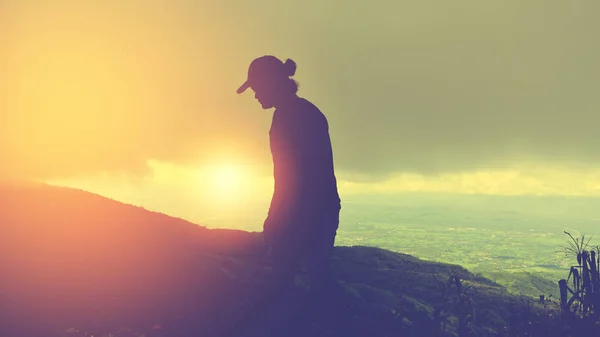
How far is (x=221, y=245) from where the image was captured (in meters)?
23.6

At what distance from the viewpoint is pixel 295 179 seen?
32.5ft

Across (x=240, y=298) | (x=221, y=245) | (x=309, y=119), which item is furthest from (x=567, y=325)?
(x=221, y=245)

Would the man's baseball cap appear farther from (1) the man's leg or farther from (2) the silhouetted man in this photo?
(1) the man's leg

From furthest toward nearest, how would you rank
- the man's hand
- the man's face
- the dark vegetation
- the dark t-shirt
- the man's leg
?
the dark vegetation → the man's face → the man's leg → the dark t-shirt → the man's hand

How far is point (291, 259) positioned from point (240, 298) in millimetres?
4243

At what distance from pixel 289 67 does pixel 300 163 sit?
2159mm

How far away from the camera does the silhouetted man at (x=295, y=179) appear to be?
9.81 metres

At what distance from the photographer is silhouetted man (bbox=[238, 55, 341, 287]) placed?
386 inches

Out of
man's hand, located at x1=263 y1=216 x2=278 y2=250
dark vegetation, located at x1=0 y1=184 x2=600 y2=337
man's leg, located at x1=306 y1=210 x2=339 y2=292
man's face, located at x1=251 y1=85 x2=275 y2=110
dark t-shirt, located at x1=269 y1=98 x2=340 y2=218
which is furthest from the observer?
dark vegetation, located at x1=0 y1=184 x2=600 y2=337

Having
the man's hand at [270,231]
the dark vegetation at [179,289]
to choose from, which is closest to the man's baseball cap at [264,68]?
the man's hand at [270,231]

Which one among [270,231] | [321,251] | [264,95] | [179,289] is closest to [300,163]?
[270,231]

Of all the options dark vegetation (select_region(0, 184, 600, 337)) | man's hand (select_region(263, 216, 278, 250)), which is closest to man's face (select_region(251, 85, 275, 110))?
man's hand (select_region(263, 216, 278, 250))

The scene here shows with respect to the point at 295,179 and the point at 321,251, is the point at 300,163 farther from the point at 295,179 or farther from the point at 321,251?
the point at 321,251

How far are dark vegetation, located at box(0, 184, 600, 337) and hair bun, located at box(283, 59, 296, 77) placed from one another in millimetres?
4627
